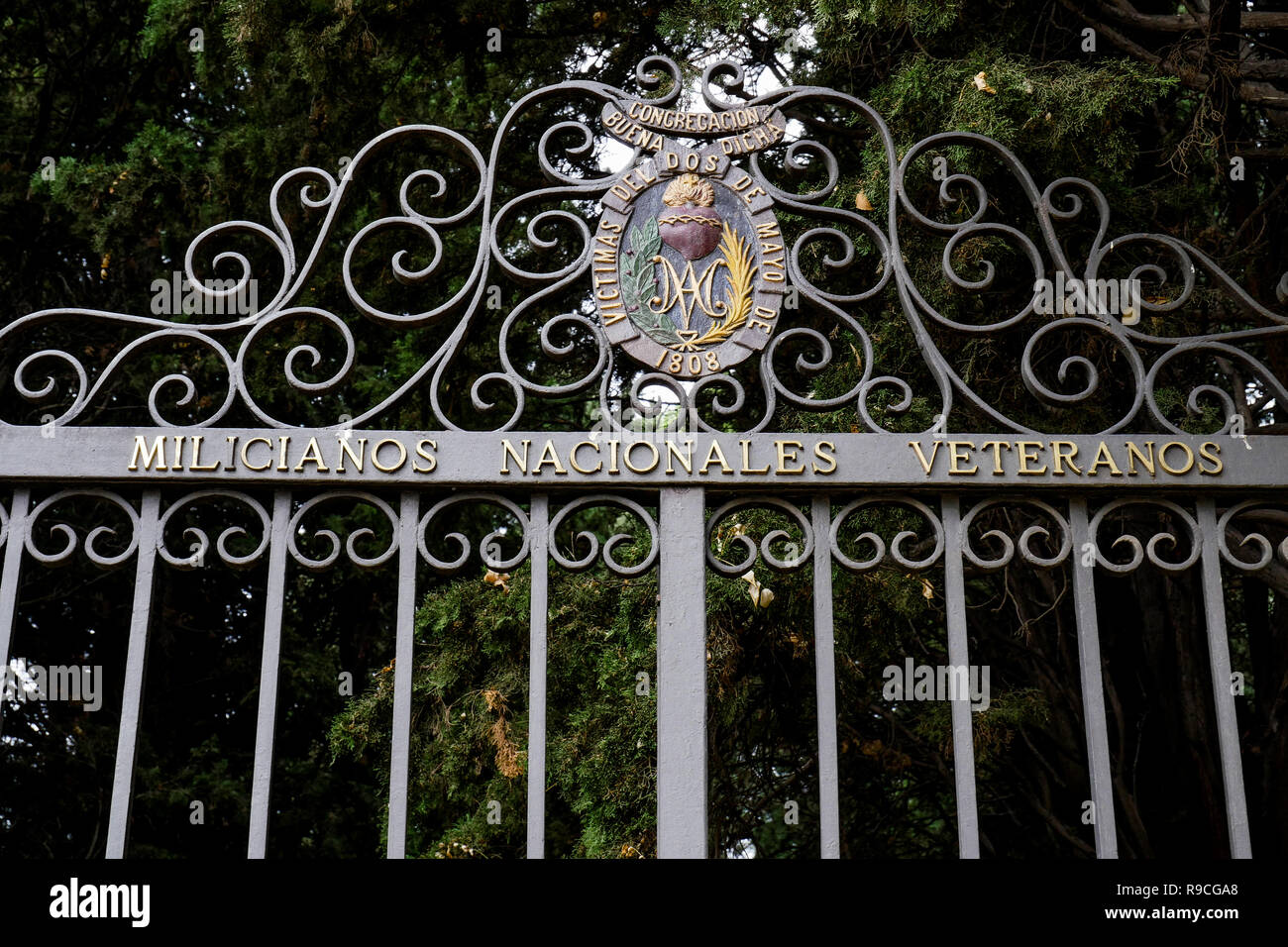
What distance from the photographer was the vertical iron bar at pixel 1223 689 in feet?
12.2

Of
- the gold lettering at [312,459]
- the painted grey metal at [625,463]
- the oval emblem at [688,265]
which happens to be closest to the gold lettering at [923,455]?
the painted grey metal at [625,463]

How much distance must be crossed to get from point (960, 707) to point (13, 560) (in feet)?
8.67

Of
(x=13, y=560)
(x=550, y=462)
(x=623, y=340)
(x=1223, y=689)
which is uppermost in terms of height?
(x=623, y=340)

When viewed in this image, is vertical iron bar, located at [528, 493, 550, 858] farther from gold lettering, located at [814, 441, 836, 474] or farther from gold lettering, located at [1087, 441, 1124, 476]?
gold lettering, located at [1087, 441, 1124, 476]

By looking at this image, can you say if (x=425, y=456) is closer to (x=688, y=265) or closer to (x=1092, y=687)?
(x=688, y=265)

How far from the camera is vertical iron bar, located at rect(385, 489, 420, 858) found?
3.62 m

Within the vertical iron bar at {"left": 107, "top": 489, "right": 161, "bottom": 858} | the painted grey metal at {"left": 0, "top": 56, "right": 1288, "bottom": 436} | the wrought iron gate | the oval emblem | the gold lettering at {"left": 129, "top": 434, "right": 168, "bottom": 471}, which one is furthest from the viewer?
the oval emblem

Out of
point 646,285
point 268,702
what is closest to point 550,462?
point 646,285

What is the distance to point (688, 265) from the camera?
13.7ft

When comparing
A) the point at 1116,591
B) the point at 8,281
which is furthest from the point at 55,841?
the point at 1116,591

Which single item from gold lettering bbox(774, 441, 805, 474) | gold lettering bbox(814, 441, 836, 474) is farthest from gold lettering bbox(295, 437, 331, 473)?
gold lettering bbox(814, 441, 836, 474)

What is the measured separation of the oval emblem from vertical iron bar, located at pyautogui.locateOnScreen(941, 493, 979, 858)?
822mm
